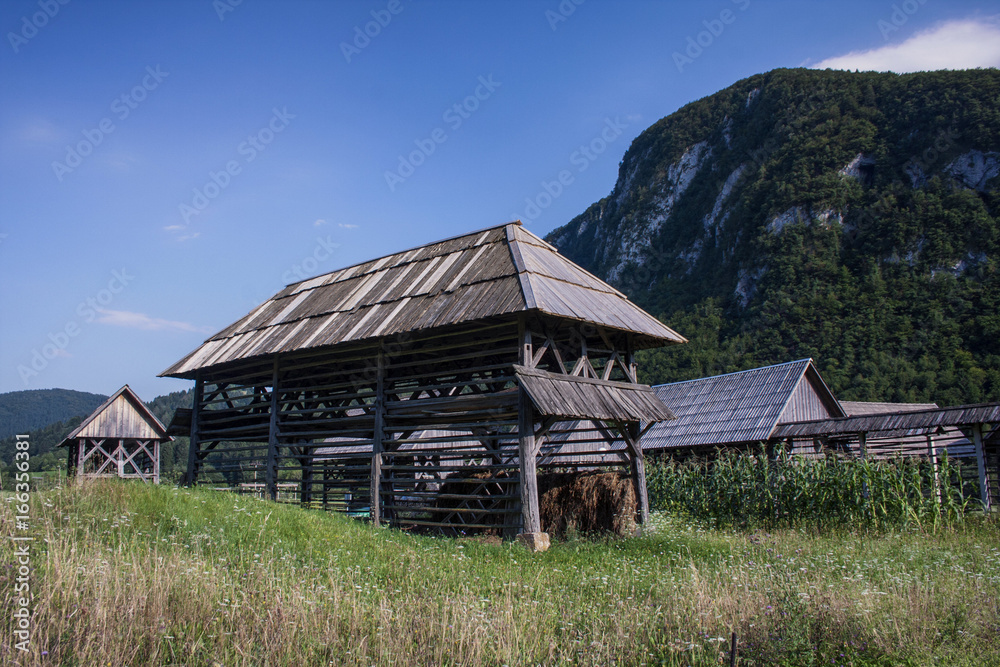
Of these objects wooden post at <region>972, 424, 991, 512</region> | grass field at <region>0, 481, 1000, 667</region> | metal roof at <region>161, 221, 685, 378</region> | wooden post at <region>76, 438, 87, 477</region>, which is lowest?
grass field at <region>0, 481, 1000, 667</region>

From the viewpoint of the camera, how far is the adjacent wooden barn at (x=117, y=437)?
22.5m

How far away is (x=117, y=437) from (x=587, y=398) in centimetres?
1771

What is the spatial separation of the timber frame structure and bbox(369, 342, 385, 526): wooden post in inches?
1.3

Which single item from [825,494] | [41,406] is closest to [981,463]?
[825,494]

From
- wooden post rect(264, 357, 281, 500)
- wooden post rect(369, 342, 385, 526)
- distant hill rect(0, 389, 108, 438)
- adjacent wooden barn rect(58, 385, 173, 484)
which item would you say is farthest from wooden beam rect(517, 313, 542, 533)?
distant hill rect(0, 389, 108, 438)

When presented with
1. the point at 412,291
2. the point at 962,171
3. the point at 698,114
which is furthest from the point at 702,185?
the point at 412,291

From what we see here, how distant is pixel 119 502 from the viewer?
9383 millimetres

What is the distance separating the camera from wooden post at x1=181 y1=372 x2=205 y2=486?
1878 cm

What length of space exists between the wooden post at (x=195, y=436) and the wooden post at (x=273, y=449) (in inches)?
130

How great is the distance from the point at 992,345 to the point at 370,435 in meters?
46.7

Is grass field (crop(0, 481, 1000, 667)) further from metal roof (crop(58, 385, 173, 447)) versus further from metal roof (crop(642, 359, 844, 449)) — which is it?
metal roof (crop(58, 385, 173, 447))

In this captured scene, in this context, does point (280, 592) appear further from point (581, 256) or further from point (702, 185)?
point (581, 256)

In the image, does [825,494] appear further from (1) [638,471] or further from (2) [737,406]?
→ (2) [737,406]

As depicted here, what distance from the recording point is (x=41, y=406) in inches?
4225
